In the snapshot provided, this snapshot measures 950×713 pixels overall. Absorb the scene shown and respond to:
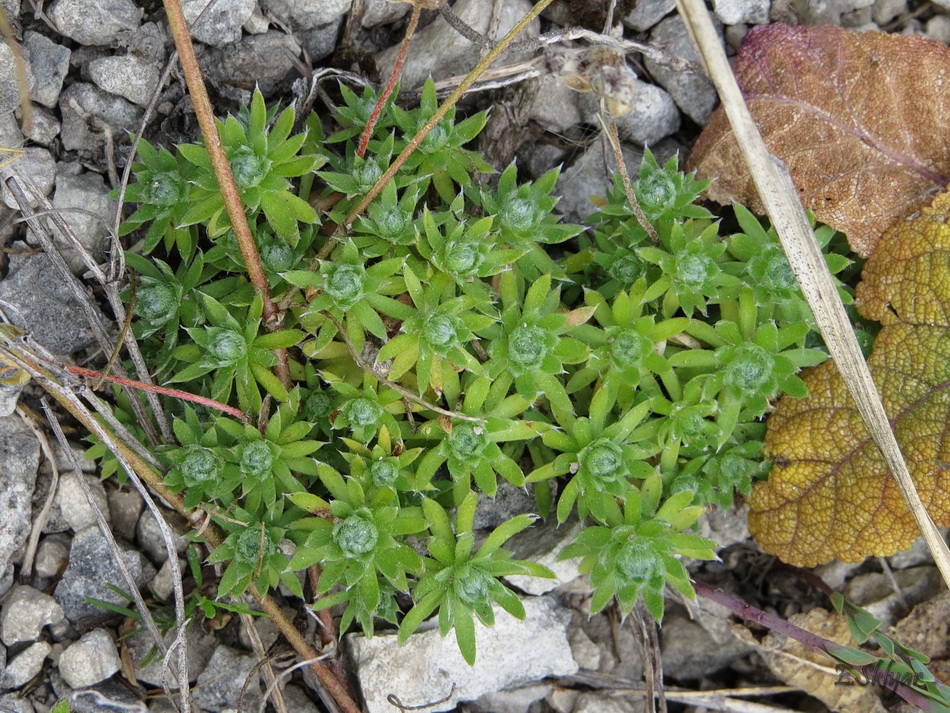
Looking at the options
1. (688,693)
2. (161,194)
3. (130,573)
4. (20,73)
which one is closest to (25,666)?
(130,573)

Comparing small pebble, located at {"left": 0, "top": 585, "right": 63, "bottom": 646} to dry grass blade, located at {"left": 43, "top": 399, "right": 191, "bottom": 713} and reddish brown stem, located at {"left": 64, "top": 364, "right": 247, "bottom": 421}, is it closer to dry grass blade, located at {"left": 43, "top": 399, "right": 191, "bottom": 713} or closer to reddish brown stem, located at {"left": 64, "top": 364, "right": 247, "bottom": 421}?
dry grass blade, located at {"left": 43, "top": 399, "right": 191, "bottom": 713}

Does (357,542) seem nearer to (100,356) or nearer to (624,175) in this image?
(100,356)

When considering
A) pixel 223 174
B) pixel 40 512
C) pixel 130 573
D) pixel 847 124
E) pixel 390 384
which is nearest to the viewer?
pixel 223 174

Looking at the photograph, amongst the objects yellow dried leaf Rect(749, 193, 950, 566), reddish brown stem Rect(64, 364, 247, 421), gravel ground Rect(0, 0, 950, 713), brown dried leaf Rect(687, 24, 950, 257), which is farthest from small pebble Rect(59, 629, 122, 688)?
brown dried leaf Rect(687, 24, 950, 257)

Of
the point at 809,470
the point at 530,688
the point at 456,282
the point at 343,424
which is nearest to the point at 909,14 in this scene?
the point at 809,470

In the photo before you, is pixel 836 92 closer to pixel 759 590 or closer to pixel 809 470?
pixel 809 470
